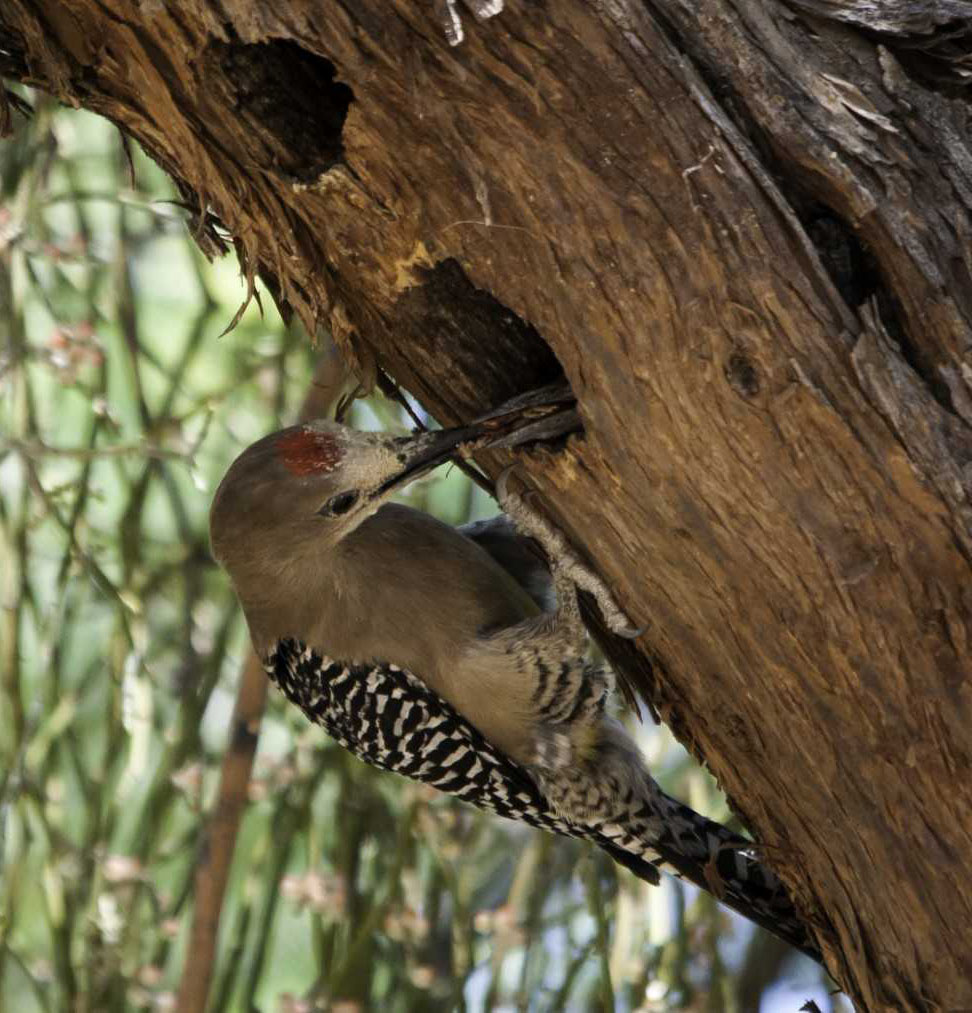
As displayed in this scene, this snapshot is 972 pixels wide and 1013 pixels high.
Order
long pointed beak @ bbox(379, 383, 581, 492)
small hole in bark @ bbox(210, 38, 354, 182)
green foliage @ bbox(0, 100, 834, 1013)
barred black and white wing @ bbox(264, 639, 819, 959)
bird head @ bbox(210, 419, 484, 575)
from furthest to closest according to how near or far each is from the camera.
Answer: green foliage @ bbox(0, 100, 834, 1013)
barred black and white wing @ bbox(264, 639, 819, 959)
bird head @ bbox(210, 419, 484, 575)
long pointed beak @ bbox(379, 383, 581, 492)
small hole in bark @ bbox(210, 38, 354, 182)

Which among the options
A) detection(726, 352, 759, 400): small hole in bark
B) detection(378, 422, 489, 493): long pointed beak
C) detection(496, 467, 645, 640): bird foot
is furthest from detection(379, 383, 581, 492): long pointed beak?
detection(726, 352, 759, 400): small hole in bark

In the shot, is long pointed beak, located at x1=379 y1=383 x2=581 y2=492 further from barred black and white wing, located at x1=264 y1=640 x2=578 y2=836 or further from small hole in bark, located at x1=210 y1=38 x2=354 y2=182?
barred black and white wing, located at x1=264 y1=640 x2=578 y2=836

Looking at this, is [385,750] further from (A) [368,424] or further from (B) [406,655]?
(A) [368,424]

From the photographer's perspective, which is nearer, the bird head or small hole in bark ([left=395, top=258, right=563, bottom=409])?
small hole in bark ([left=395, top=258, right=563, bottom=409])

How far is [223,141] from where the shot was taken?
263cm

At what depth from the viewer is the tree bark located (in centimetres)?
233

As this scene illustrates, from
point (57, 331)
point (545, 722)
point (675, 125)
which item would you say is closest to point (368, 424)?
point (57, 331)

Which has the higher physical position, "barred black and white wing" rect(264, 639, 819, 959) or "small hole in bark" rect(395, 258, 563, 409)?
Answer: "small hole in bark" rect(395, 258, 563, 409)

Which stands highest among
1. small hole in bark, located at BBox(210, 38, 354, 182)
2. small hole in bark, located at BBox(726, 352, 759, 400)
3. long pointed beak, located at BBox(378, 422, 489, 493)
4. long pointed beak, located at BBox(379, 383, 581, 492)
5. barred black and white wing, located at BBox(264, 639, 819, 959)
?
small hole in bark, located at BBox(210, 38, 354, 182)

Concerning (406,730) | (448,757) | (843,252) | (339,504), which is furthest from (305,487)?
(843,252)

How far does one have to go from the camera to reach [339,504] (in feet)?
11.3

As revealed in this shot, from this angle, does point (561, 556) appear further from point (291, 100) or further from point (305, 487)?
point (291, 100)

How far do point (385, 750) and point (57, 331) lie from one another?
4.77 feet

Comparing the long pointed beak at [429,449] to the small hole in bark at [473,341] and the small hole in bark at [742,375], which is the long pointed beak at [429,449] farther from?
the small hole in bark at [742,375]
